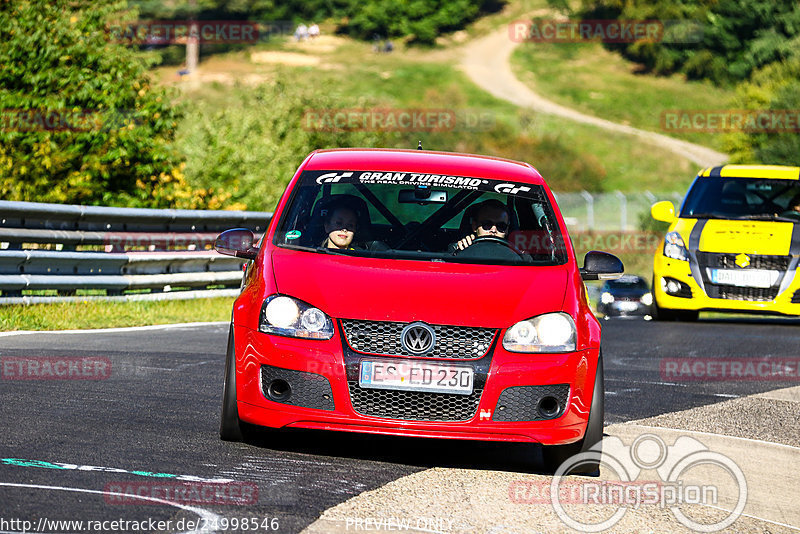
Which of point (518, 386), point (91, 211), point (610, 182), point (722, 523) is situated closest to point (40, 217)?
point (91, 211)

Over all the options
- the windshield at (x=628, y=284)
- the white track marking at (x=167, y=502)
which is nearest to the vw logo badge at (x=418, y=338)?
the white track marking at (x=167, y=502)

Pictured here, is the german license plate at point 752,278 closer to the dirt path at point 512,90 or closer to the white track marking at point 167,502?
the white track marking at point 167,502

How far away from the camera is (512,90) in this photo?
303 feet

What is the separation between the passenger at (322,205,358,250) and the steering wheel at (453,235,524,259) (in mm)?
593

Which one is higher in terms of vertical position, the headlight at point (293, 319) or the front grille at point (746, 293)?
the headlight at point (293, 319)

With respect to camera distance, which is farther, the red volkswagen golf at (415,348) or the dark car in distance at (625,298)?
the dark car in distance at (625,298)

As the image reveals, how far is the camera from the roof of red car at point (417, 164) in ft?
26.3

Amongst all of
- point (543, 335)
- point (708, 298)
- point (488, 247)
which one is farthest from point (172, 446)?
point (708, 298)

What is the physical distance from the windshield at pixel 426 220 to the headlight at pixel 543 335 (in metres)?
0.67

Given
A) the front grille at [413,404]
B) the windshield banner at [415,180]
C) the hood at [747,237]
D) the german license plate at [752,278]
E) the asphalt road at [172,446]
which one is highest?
the windshield banner at [415,180]

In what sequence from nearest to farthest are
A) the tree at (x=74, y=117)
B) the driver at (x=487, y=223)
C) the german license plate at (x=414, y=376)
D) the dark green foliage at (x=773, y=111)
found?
the german license plate at (x=414, y=376), the driver at (x=487, y=223), the tree at (x=74, y=117), the dark green foliage at (x=773, y=111)

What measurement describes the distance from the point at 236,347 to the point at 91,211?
768 centimetres

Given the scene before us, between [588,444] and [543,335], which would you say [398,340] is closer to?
[543,335]

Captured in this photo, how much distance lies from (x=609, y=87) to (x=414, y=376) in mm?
90293
